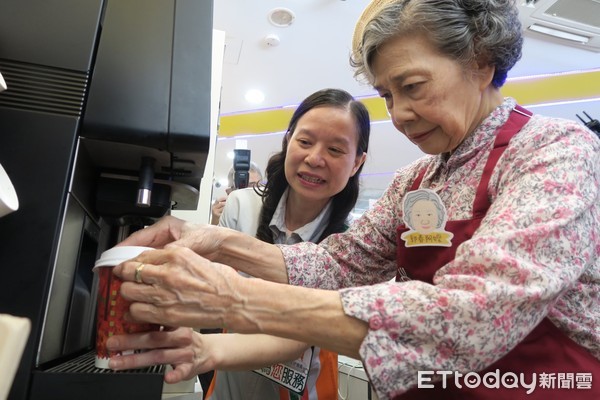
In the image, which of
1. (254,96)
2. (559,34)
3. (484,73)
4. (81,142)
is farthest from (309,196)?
(254,96)

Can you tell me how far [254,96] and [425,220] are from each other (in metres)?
3.92

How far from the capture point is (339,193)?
1502 mm

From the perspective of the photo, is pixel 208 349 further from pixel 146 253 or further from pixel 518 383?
pixel 518 383

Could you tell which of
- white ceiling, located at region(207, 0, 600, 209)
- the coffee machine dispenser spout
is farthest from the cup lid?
white ceiling, located at region(207, 0, 600, 209)

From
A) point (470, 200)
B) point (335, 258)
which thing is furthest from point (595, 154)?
point (335, 258)

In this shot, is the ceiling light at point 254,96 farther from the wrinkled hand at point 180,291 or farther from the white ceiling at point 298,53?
the wrinkled hand at point 180,291

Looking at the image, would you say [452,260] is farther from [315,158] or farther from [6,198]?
[315,158]

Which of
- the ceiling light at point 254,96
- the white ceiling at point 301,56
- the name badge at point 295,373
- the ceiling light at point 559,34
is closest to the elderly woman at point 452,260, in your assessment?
the name badge at point 295,373

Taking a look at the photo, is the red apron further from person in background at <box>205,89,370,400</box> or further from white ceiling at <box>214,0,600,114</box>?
white ceiling at <box>214,0,600,114</box>

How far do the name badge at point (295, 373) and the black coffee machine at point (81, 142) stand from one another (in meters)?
0.55

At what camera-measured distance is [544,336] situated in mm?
657

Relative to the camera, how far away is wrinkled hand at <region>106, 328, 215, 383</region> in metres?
0.54

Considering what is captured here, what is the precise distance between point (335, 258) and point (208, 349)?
370 millimetres

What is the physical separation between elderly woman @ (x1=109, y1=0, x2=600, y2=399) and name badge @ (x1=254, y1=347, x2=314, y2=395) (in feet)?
0.94
